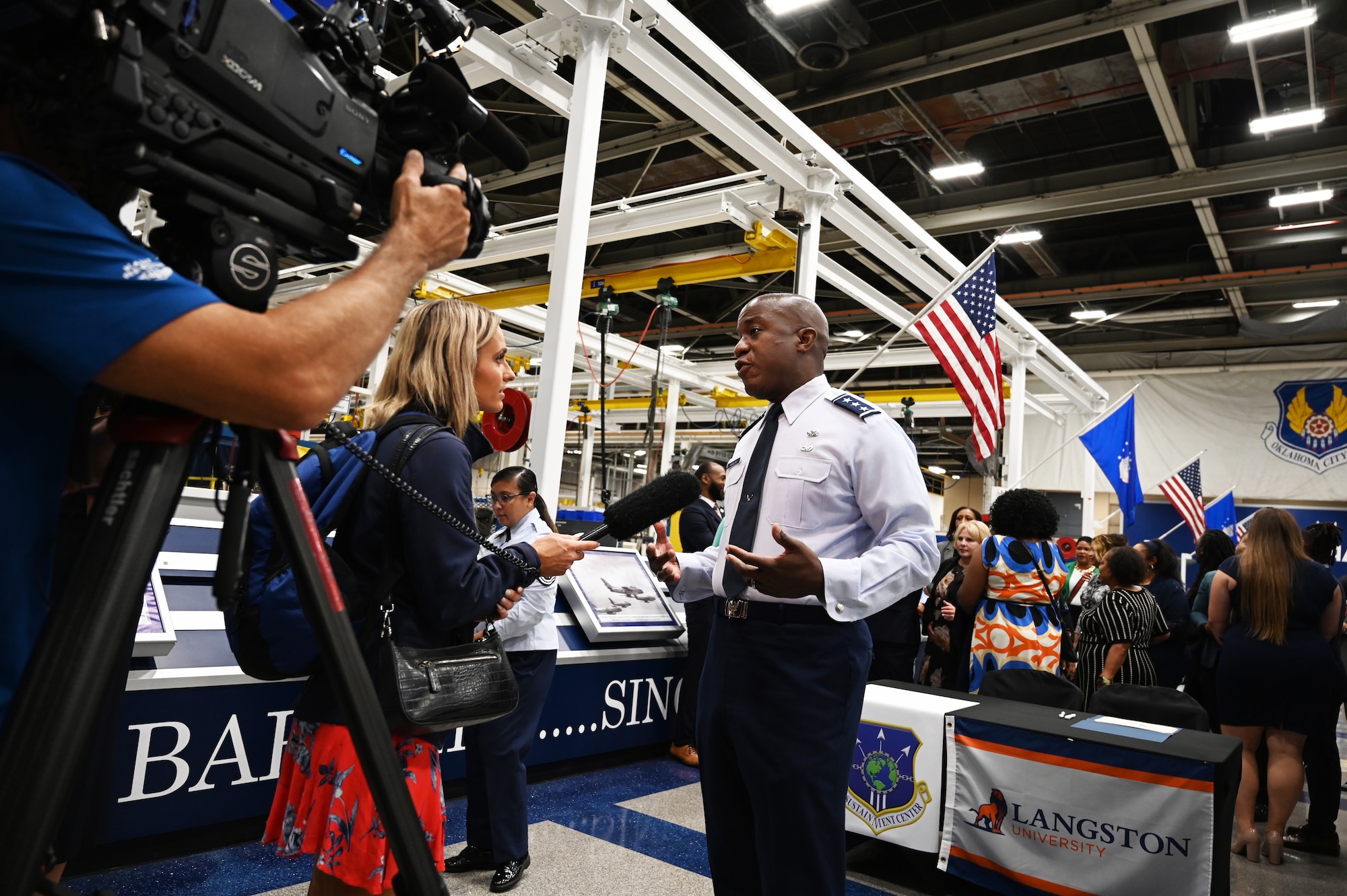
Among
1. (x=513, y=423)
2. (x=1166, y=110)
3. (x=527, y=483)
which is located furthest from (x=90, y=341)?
(x=1166, y=110)

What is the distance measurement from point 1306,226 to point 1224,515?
4.17 metres

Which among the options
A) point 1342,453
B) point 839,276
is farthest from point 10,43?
point 1342,453

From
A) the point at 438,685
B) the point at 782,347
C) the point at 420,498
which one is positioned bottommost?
the point at 438,685

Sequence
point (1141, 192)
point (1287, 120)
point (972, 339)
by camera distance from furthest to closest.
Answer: point (1141, 192)
point (1287, 120)
point (972, 339)

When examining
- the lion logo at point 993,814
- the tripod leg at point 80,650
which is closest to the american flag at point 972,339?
the lion logo at point 993,814

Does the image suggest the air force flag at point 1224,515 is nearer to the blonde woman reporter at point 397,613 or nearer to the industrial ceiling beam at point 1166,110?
the industrial ceiling beam at point 1166,110

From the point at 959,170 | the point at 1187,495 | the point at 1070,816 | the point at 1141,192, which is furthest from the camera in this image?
the point at 1187,495

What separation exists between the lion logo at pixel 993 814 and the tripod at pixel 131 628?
8.92ft

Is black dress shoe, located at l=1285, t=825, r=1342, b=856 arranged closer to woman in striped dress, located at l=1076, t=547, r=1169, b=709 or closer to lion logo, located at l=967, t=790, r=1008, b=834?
woman in striped dress, located at l=1076, t=547, r=1169, b=709

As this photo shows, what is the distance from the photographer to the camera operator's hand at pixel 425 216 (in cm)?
87

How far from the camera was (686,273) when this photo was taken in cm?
828

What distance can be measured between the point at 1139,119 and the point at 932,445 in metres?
15.2

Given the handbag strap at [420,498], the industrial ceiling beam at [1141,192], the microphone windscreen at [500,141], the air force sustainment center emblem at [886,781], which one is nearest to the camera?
the microphone windscreen at [500,141]

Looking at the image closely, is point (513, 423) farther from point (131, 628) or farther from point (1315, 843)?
point (1315, 843)
